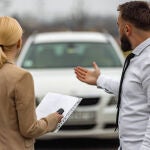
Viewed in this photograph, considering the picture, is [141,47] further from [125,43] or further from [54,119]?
[54,119]

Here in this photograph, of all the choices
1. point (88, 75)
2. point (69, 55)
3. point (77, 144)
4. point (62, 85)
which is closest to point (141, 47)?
point (88, 75)

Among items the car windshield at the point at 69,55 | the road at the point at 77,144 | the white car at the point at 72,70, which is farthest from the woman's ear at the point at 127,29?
the car windshield at the point at 69,55

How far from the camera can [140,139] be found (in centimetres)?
319

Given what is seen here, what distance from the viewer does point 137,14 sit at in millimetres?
3180

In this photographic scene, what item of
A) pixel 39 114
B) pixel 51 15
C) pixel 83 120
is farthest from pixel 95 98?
pixel 51 15

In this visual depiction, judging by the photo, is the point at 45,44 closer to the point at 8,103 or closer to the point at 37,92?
the point at 37,92

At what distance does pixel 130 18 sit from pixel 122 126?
0.53 m

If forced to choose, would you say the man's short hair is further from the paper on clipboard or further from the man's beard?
the paper on clipboard

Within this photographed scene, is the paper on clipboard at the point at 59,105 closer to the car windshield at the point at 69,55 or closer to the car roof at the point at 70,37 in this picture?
the car windshield at the point at 69,55

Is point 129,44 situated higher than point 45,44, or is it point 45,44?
point 129,44

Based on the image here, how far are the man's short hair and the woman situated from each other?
551mm

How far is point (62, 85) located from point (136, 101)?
4.83 m

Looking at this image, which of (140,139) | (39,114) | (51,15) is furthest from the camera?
(51,15)

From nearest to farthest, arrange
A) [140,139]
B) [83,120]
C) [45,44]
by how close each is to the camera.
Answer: [140,139] < [83,120] < [45,44]
